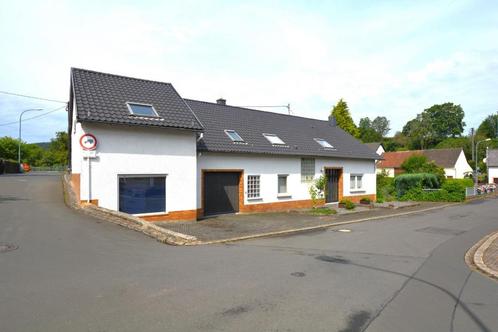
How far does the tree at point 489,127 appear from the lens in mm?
112000

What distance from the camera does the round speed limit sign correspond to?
1311 centimetres

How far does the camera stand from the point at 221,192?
18.6 meters

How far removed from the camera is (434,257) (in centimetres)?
950

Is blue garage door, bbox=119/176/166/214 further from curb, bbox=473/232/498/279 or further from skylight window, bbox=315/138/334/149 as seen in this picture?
skylight window, bbox=315/138/334/149

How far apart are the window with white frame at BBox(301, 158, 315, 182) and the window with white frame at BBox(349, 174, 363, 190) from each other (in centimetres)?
476

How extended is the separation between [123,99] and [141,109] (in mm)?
762

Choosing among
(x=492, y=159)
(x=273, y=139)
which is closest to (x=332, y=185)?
(x=273, y=139)

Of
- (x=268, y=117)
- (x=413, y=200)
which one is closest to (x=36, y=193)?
(x=268, y=117)

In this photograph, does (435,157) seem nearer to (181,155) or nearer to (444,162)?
(444,162)

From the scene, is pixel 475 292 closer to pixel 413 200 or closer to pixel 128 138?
pixel 128 138

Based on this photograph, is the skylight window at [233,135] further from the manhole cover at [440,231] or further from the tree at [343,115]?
the tree at [343,115]

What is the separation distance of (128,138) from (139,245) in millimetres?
6062

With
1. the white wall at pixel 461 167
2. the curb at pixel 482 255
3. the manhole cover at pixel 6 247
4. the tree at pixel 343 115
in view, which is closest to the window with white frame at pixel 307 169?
the curb at pixel 482 255

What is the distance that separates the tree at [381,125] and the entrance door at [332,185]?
379ft
